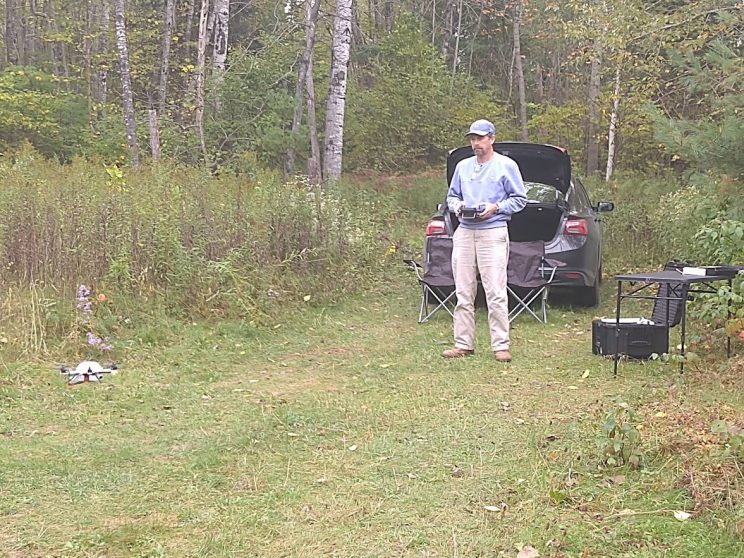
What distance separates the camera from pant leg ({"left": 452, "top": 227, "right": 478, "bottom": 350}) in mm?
6363

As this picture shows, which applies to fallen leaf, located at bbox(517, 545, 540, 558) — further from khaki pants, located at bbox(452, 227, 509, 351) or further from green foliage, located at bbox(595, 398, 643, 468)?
khaki pants, located at bbox(452, 227, 509, 351)

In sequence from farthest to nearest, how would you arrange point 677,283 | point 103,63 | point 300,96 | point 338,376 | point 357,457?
1. point 103,63
2. point 300,96
3. point 338,376
4. point 677,283
5. point 357,457

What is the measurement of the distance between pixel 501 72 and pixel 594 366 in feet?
64.3

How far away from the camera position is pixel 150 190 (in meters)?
8.47

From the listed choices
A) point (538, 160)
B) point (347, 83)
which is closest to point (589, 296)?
Result: point (538, 160)

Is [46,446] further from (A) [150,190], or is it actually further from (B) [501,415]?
(A) [150,190]

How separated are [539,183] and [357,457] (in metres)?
4.86

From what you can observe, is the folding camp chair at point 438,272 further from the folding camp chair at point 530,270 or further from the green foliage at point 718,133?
the green foliage at point 718,133

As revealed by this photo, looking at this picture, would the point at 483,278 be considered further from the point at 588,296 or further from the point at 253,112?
the point at 253,112

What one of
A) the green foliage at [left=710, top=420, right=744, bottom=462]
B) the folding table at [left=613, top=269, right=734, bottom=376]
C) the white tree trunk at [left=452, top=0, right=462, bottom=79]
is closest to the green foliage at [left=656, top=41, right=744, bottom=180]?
the folding table at [left=613, top=269, right=734, bottom=376]

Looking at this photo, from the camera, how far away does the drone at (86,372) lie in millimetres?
5703

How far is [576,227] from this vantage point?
7.84 m

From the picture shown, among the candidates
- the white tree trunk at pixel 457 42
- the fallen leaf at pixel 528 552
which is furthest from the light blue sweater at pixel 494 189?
the white tree trunk at pixel 457 42

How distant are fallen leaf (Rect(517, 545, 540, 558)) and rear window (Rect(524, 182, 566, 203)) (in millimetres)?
5211
